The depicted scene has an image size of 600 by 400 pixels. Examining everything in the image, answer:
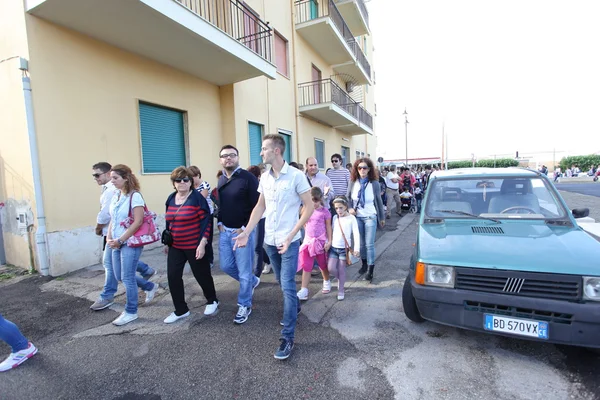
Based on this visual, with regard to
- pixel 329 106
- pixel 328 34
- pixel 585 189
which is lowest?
pixel 585 189

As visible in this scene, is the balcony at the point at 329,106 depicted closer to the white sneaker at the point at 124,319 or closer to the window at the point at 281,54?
the window at the point at 281,54

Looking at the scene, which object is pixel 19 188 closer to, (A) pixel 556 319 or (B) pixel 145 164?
(B) pixel 145 164

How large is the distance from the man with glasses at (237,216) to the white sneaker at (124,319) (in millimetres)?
1209

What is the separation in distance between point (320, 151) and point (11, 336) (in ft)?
43.9

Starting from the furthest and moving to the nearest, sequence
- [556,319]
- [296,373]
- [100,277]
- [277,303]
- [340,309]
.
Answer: [100,277], [277,303], [340,309], [296,373], [556,319]

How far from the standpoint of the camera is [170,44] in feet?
20.7

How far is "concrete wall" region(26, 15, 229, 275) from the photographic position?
5.14 meters

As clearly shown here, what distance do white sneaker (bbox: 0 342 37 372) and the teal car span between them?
11.9 ft

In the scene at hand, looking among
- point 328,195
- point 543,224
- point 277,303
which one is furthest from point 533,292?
point 328,195

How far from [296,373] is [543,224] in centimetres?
288

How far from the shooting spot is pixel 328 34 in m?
12.8

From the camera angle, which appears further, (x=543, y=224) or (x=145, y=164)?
(x=145, y=164)

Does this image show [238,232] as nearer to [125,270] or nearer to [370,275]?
[125,270]

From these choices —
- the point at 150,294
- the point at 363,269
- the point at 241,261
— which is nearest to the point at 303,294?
the point at 241,261
